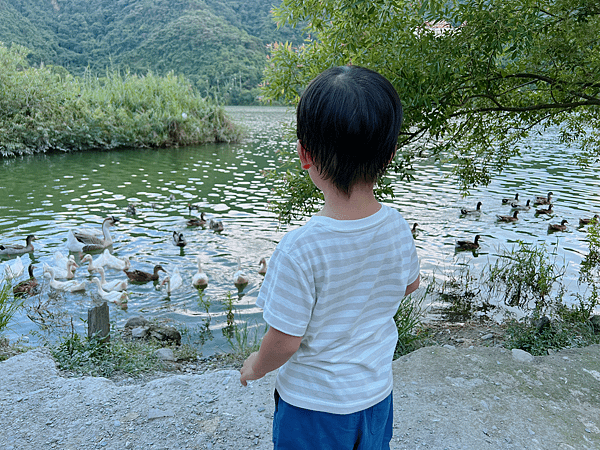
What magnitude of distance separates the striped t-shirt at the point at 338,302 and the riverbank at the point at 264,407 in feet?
7.12

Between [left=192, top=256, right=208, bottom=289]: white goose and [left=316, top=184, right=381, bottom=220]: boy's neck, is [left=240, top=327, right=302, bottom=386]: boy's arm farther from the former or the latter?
[left=192, top=256, right=208, bottom=289]: white goose

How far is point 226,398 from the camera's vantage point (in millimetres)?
4105

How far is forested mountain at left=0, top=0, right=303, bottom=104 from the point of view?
2376 inches

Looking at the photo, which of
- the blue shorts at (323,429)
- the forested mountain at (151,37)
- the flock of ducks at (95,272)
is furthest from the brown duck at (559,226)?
the forested mountain at (151,37)

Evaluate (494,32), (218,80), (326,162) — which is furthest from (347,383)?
(218,80)

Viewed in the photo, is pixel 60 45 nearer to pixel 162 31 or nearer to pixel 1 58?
pixel 162 31

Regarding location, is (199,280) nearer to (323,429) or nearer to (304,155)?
(323,429)

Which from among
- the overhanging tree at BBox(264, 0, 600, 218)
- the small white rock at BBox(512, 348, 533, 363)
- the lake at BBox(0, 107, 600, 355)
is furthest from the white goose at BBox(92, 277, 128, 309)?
the small white rock at BBox(512, 348, 533, 363)

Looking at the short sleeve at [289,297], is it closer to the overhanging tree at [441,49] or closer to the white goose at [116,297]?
the overhanging tree at [441,49]

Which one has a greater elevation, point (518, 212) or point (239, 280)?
point (518, 212)

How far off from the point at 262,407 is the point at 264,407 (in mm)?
18

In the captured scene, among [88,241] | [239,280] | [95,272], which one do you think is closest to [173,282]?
[239,280]

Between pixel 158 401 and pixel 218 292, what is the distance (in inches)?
201

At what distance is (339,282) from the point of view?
1521 millimetres
